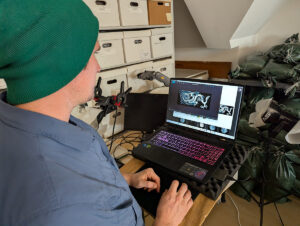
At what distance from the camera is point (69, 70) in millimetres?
436

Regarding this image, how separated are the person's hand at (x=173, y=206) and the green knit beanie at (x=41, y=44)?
482 millimetres

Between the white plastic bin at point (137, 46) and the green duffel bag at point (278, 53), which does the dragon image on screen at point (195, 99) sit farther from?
the green duffel bag at point (278, 53)

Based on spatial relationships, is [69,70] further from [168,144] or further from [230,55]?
[230,55]

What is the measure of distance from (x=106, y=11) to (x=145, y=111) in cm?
61

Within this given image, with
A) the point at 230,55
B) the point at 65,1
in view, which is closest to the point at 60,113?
the point at 65,1

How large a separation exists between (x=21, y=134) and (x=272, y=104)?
0.82 metres

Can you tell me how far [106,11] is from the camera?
3.48 ft

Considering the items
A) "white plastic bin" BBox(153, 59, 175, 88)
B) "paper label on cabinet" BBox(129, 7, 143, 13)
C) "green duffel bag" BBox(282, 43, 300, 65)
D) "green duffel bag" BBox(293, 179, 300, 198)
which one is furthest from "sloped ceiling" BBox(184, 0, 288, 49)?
"green duffel bag" BBox(293, 179, 300, 198)

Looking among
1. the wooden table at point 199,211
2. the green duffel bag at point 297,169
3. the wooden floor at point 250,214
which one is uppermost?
the wooden table at point 199,211

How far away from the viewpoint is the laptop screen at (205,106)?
0.86 m

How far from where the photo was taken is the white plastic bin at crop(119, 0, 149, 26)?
114 cm

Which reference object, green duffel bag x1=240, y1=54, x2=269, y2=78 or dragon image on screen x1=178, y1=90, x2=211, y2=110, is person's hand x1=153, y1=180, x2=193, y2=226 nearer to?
dragon image on screen x1=178, y1=90, x2=211, y2=110

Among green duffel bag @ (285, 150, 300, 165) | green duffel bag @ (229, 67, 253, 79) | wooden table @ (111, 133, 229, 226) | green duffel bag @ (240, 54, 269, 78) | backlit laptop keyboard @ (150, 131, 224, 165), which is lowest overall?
green duffel bag @ (285, 150, 300, 165)

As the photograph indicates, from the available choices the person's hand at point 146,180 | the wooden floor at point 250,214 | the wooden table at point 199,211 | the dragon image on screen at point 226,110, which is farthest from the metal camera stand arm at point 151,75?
the wooden floor at point 250,214
